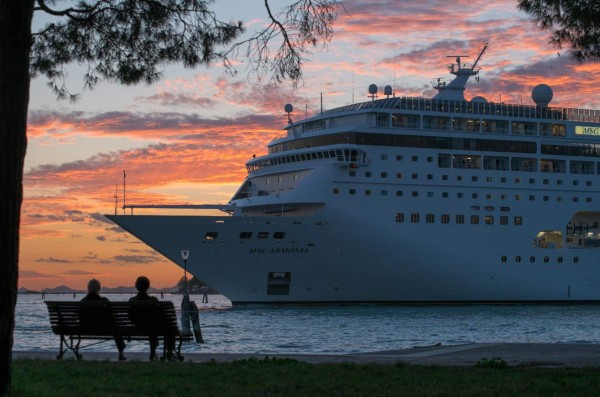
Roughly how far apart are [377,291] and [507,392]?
34788 millimetres

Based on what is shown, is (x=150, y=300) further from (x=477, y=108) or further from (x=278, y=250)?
(x=477, y=108)

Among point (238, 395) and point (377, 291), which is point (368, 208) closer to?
point (377, 291)

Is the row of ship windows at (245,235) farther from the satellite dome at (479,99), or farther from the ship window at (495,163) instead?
the satellite dome at (479,99)

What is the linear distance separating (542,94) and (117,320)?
43.2m

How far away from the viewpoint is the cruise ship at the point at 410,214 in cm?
4175

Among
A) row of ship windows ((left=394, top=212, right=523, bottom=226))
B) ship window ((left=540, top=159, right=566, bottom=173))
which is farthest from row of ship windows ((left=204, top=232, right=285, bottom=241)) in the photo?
ship window ((left=540, top=159, right=566, bottom=173))

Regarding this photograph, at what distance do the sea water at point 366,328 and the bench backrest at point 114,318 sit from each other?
6382mm

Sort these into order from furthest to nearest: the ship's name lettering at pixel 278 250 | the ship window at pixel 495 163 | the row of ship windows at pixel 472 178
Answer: the ship window at pixel 495 163 → the row of ship windows at pixel 472 178 → the ship's name lettering at pixel 278 250

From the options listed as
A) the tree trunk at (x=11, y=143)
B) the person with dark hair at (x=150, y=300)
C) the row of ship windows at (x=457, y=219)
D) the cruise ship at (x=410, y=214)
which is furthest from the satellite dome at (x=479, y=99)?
the tree trunk at (x=11, y=143)

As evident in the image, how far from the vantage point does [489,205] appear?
46500 millimetres

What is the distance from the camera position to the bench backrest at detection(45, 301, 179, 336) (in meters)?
12.2

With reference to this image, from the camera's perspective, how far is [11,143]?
8.50 meters

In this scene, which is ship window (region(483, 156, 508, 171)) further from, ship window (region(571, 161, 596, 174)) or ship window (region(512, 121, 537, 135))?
ship window (region(571, 161, 596, 174))

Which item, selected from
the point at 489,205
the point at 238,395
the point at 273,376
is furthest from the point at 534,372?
the point at 489,205
